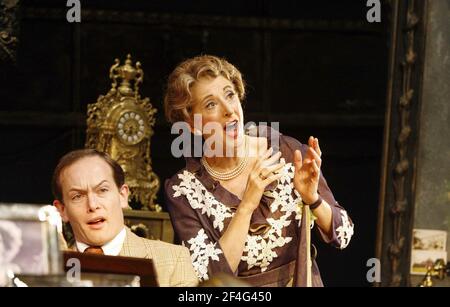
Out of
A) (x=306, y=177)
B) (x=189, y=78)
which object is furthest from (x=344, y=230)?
(x=189, y=78)

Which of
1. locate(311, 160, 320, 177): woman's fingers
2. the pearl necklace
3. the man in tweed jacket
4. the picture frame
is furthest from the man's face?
the picture frame

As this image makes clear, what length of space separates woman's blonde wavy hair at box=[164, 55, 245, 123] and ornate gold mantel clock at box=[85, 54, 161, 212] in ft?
3.99

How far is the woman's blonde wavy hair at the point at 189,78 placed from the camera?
6.16 meters

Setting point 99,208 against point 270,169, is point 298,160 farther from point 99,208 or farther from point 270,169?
point 99,208

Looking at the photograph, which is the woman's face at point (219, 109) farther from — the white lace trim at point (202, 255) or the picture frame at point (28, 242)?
the picture frame at point (28, 242)

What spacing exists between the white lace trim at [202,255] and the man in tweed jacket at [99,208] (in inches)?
15.9

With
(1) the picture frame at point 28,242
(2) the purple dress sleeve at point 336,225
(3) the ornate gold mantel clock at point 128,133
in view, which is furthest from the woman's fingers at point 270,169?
(1) the picture frame at point 28,242

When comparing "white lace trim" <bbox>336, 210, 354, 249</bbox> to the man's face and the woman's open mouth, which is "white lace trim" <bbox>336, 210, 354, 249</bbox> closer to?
the woman's open mouth

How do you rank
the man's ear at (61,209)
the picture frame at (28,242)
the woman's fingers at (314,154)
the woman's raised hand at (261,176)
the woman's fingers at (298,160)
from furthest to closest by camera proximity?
the woman's raised hand at (261,176) → the woman's fingers at (298,160) → the woman's fingers at (314,154) → the man's ear at (61,209) → the picture frame at (28,242)

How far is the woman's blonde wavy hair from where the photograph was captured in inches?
243

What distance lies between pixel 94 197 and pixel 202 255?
23.4 inches
